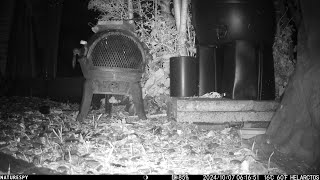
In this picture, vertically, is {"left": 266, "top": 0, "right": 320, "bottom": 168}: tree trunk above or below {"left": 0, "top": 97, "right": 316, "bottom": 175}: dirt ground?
above

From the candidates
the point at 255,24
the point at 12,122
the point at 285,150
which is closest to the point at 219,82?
the point at 255,24

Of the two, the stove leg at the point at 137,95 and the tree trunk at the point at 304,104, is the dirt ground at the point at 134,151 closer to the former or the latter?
the tree trunk at the point at 304,104

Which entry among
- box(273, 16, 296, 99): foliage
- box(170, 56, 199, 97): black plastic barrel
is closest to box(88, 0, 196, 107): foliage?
box(170, 56, 199, 97): black plastic barrel

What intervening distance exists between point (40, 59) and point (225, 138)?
6215 mm

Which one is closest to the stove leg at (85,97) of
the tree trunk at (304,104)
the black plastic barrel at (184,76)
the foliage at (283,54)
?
the black plastic barrel at (184,76)

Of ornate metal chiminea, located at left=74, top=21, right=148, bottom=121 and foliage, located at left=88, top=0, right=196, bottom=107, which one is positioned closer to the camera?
ornate metal chiminea, located at left=74, top=21, right=148, bottom=121

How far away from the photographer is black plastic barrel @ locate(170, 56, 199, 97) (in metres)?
3.11

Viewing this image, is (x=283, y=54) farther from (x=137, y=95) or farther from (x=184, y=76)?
(x=137, y=95)

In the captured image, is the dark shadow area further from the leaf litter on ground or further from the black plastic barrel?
the black plastic barrel

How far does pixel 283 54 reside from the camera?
3.68m

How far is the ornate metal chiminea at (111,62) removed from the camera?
2975 millimetres

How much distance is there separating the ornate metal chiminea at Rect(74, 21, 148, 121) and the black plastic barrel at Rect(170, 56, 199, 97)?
48cm

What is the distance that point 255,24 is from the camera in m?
2.90

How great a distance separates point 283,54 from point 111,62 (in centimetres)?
276
